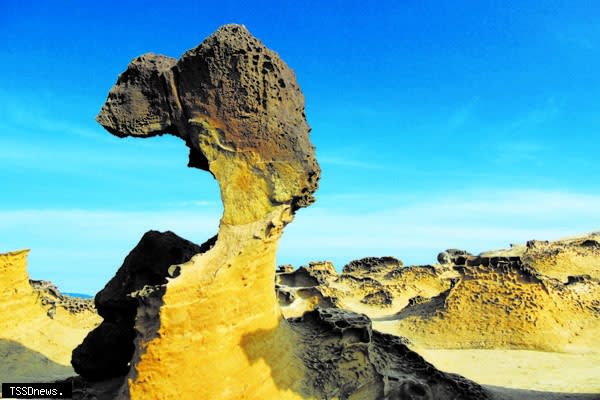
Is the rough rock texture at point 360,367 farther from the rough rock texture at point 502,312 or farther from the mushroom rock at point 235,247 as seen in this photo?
the rough rock texture at point 502,312

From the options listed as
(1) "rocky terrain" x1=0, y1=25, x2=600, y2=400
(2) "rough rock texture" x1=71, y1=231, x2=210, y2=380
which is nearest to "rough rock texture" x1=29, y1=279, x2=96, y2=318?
(2) "rough rock texture" x1=71, y1=231, x2=210, y2=380

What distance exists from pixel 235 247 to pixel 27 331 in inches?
328

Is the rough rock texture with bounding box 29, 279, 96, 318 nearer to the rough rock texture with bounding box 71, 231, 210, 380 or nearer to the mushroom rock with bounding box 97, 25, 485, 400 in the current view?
the rough rock texture with bounding box 71, 231, 210, 380

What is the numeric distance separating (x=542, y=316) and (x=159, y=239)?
9094 millimetres

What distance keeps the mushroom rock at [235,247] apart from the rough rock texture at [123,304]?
118cm

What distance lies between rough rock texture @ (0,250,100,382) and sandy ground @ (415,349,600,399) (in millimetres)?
7427

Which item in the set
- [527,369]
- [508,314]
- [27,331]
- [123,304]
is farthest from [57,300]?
[508,314]

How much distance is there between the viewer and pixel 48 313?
35.8 ft

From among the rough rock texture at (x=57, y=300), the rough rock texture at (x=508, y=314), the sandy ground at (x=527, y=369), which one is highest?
the rough rock texture at (x=57, y=300)

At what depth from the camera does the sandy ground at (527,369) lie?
6988 mm

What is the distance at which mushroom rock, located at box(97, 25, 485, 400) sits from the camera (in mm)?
3814

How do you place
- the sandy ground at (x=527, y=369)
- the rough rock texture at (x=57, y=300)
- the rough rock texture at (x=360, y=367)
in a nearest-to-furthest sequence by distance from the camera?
the rough rock texture at (x=360, y=367)
the sandy ground at (x=527, y=369)
the rough rock texture at (x=57, y=300)

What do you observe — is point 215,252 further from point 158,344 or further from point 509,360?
point 509,360

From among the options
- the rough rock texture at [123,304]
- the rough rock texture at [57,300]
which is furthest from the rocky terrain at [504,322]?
the rough rock texture at [123,304]
